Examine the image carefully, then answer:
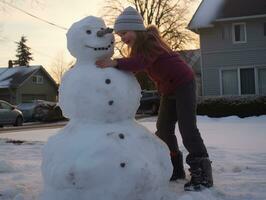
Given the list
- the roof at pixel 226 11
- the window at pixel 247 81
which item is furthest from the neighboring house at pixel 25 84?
the window at pixel 247 81

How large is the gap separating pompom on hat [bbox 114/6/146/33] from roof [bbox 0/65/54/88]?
145 ft

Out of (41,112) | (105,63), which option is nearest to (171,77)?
(105,63)

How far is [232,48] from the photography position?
83.3ft

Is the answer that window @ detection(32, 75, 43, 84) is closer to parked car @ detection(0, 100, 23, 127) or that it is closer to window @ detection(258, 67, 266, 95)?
parked car @ detection(0, 100, 23, 127)

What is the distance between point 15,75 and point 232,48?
29.9 meters

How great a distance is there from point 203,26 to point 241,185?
20.5 meters

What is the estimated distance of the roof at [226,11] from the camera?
79.9ft

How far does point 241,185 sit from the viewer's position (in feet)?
16.7

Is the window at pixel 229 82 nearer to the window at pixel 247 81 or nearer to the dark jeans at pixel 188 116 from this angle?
the window at pixel 247 81

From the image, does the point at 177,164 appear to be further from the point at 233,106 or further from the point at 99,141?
the point at 233,106

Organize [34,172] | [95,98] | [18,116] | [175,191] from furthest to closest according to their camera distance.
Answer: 1. [18,116]
2. [34,172]
3. [175,191]
4. [95,98]

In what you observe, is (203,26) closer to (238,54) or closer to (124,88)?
(238,54)

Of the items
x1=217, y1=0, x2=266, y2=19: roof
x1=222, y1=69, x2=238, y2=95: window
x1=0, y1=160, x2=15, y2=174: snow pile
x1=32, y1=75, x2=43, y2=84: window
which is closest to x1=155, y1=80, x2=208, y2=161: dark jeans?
x1=0, y1=160, x2=15, y2=174: snow pile

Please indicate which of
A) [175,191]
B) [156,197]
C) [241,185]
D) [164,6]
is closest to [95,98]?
[156,197]
